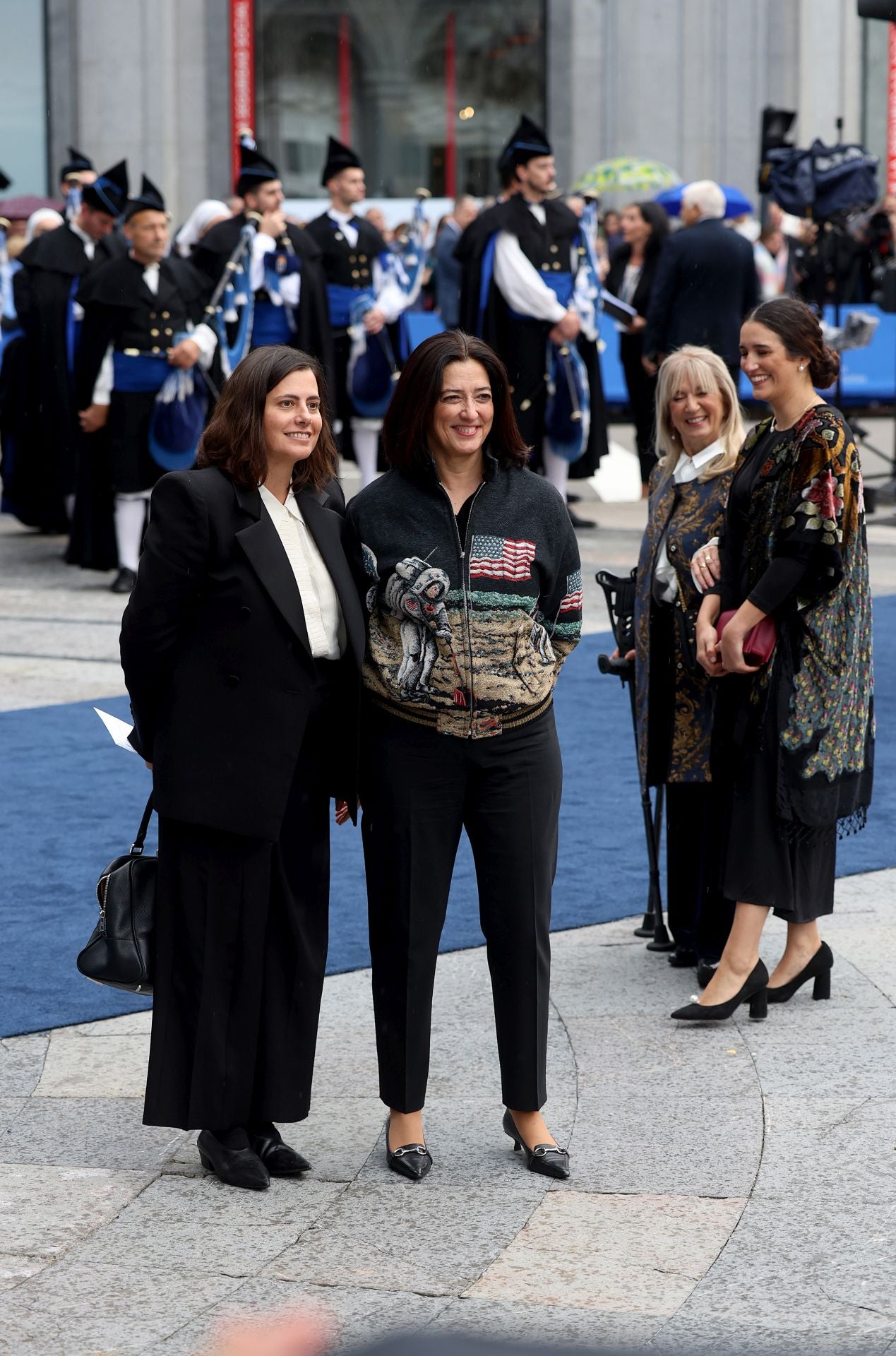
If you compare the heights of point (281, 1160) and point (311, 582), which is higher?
point (311, 582)

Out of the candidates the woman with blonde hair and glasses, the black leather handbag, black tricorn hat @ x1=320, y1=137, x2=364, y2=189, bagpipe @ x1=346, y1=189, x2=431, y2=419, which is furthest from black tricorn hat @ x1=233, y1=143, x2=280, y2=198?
the black leather handbag

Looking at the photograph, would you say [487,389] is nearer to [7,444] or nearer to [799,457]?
[799,457]

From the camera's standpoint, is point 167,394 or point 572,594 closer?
point 572,594

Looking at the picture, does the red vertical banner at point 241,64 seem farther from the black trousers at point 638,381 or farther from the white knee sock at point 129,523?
the white knee sock at point 129,523

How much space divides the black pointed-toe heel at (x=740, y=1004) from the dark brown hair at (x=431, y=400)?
157cm

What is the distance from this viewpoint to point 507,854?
4.14m

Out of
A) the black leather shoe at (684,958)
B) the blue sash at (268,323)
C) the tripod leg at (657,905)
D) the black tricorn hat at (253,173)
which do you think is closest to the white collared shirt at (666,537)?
the tripod leg at (657,905)

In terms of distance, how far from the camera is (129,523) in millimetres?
11414

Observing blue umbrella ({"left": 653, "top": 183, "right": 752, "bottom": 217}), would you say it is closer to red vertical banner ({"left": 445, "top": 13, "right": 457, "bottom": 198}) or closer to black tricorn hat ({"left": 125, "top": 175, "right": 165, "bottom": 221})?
black tricorn hat ({"left": 125, "top": 175, "right": 165, "bottom": 221})

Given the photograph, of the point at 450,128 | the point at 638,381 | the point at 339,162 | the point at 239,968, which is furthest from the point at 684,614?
the point at 450,128

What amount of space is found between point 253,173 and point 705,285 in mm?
2863

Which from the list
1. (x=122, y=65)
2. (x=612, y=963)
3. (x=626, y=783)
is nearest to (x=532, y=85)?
(x=122, y=65)

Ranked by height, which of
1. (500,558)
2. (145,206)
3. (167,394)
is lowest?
(500,558)

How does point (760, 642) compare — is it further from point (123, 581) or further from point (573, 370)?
point (573, 370)
